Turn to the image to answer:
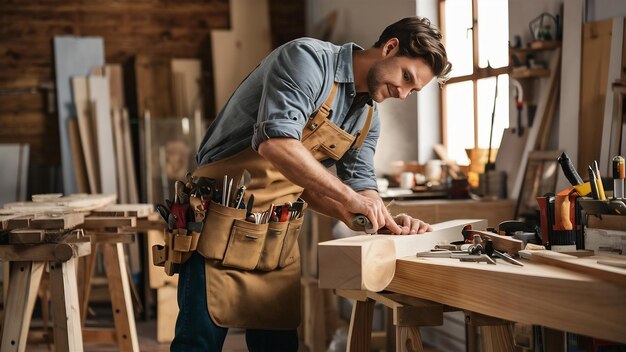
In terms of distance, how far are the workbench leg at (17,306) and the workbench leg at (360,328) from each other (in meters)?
1.24

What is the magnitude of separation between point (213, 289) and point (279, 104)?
24.6 inches

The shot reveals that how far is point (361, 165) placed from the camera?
2.81m

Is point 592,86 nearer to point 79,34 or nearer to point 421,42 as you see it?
point 421,42

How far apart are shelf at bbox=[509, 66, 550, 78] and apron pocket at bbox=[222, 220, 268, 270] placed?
1993mm

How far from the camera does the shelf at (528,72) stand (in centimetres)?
387

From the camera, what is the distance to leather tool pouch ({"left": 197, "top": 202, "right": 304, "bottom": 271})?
2436 mm

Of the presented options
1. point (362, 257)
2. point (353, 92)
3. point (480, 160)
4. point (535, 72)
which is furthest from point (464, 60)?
point (362, 257)

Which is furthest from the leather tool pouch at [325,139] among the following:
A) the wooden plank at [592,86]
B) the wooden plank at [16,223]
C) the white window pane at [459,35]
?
the white window pane at [459,35]

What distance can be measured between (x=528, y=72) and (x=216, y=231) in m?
2.14

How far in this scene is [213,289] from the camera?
242 cm

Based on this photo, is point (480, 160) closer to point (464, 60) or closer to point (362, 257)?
point (464, 60)

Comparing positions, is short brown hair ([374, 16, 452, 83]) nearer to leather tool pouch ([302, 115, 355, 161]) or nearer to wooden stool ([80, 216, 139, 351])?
leather tool pouch ([302, 115, 355, 161])

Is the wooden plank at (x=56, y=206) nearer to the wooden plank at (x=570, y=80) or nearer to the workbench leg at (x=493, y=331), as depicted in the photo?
the workbench leg at (x=493, y=331)

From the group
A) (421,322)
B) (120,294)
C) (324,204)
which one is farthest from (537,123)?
(120,294)
